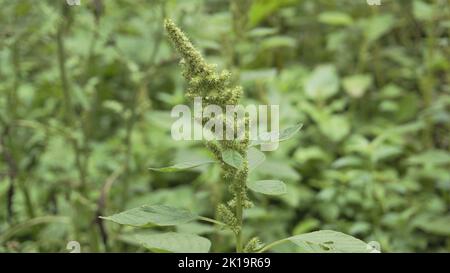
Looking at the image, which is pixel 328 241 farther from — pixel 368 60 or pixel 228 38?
pixel 368 60

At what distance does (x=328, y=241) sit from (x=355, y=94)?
1975 mm

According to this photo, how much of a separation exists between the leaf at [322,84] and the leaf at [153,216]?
1.87 meters

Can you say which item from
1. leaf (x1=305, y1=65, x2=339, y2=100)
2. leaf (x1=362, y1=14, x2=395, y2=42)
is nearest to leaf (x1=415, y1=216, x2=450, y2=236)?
leaf (x1=305, y1=65, x2=339, y2=100)

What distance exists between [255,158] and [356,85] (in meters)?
1.90

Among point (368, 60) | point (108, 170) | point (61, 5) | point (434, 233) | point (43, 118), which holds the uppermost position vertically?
point (61, 5)

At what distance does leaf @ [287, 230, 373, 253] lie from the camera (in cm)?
105

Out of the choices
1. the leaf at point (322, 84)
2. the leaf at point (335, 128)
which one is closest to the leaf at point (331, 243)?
the leaf at point (335, 128)

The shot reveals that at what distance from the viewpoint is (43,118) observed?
296 centimetres

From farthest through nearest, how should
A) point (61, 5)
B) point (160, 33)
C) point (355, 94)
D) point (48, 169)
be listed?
1. point (355, 94)
2. point (48, 169)
3. point (160, 33)
4. point (61, 5)

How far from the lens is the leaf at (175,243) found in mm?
1054

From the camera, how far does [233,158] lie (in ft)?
3.44
